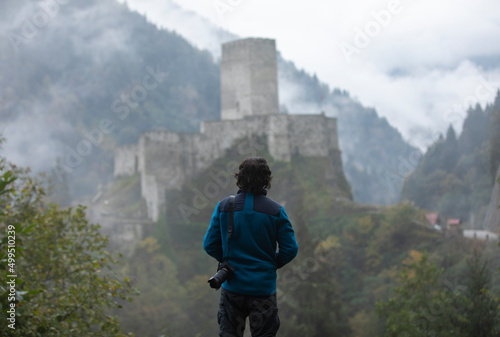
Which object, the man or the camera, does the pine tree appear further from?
the camera

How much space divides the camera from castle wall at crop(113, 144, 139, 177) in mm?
33168

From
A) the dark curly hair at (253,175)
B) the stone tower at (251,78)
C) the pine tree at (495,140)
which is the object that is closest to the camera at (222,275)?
the dark curly hair at (253,175)

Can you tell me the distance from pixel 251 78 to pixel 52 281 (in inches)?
1031

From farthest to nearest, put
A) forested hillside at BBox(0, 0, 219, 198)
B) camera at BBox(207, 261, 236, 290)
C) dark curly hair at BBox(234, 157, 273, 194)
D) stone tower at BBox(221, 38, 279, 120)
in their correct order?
forested hillside at BBox(0, 0, 219, 198) → stone tower at BBox(221, 38, 279, 120) → dark curly hair at BBox(234, 157, 273, 194) → camera at BBox(207, 261, 236, 290)

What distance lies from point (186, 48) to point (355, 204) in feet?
187

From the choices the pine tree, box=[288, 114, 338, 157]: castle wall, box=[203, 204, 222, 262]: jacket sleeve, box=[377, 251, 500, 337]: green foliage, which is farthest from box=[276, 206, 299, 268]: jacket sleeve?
box=[288, 114, 338, 157]: castle wall

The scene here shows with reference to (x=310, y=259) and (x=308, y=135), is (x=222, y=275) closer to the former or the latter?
(x=310, y=259)

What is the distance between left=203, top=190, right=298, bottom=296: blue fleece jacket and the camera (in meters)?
5.26

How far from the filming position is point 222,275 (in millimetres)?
5145

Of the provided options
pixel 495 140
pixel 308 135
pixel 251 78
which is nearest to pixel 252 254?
pixel 495 140

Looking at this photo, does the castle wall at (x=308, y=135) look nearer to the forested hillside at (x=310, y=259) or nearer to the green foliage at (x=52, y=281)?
the forested hillside at (x=310, y=259)

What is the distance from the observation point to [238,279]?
17.3 feet

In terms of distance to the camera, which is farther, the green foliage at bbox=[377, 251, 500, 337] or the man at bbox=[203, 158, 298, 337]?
the green foliage at bbox=[377, 251, 500, 337]

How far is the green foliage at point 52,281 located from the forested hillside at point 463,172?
19416 millimetres
